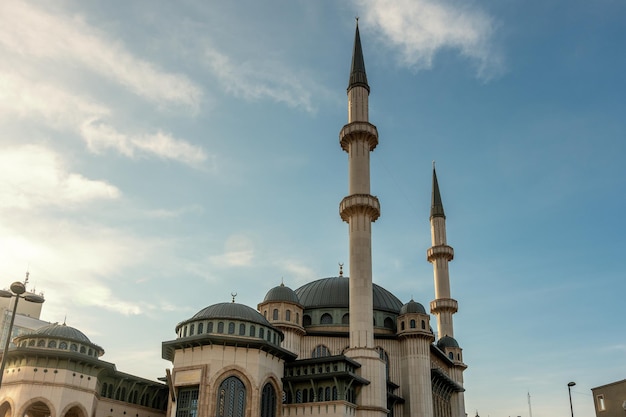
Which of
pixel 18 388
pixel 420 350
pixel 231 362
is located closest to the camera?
pixel 18 388

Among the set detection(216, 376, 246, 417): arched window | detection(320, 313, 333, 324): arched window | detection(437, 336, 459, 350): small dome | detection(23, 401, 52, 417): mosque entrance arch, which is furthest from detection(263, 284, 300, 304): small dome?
detection(437, 336, 459, 350): small dome

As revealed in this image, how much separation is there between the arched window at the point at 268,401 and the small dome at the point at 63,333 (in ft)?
42.4

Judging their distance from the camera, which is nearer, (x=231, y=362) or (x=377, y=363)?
(x=231, y=362)

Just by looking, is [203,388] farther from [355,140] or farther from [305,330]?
[355,140]

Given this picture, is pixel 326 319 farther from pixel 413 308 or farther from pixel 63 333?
pixel 63 333

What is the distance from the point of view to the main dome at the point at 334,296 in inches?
2322

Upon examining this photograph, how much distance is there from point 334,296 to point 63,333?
86.5 feet

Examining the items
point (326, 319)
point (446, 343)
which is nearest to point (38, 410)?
point (326, 319)

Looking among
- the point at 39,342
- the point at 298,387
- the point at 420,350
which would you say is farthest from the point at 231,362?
the point at 420,350

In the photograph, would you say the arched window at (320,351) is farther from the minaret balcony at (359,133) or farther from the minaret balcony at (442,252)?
the minaret balcony at (442,252)

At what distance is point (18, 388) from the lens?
127 ft

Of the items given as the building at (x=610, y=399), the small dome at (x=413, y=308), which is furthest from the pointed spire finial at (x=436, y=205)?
the building at (x=610, y=399)

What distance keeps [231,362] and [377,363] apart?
12.0m

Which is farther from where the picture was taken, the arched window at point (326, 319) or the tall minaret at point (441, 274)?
the tall minaret at point (441, 274)
